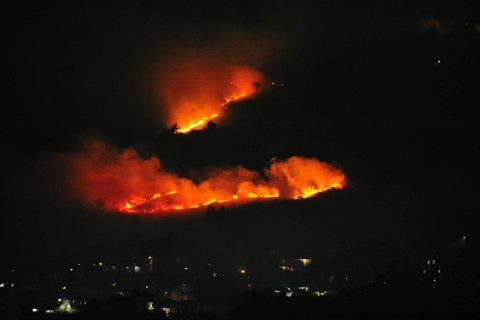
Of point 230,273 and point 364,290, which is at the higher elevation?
point 230,273

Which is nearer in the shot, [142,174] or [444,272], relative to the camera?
[444,272]

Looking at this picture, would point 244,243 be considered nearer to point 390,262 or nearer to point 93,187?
point 390,262

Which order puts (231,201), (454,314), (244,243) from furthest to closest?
(231,201) < (244,243) < (454,314)

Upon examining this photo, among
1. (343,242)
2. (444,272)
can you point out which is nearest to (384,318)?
(444,272)

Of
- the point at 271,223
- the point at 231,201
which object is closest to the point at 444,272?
the point at 271,223

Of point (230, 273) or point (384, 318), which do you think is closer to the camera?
point (384, 318)

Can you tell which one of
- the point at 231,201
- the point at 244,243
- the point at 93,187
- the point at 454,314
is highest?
the point at 93,187

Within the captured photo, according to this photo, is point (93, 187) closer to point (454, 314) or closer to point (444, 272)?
point (444, 272)

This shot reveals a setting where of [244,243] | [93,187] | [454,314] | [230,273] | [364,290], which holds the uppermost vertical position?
[93,187]

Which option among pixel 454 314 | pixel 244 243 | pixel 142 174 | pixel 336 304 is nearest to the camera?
pixel 454 314
